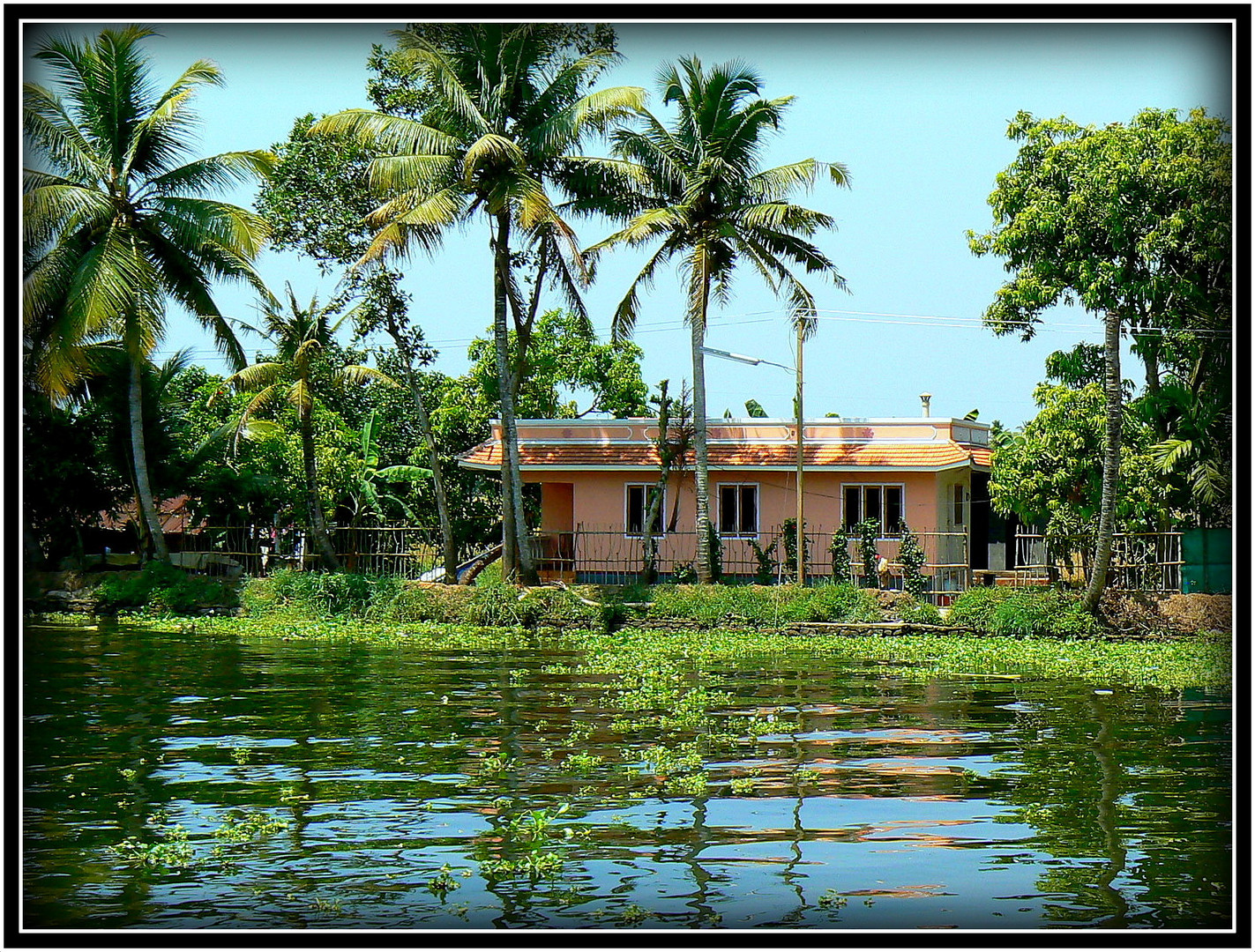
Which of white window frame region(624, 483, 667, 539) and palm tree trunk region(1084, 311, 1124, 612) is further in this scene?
white window frame region(624, 483, 667, 539)

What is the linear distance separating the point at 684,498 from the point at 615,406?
7.40 metres

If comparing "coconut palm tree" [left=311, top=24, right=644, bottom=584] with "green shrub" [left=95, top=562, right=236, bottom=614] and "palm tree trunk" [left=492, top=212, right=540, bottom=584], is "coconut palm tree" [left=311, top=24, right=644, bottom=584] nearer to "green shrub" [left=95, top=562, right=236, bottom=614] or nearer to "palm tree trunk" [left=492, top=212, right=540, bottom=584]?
"palm tree trunk" [left=492, top=212, right=540, bottom=584]

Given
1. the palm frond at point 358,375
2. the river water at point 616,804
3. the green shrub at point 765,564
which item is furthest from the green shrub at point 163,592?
the green shrub at point 765,564

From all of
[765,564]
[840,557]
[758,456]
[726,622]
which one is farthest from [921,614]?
[758,456]

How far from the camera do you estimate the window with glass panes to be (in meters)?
27.8

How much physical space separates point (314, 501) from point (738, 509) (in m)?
8.94

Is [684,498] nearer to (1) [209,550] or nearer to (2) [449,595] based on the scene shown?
(2) [449,595]

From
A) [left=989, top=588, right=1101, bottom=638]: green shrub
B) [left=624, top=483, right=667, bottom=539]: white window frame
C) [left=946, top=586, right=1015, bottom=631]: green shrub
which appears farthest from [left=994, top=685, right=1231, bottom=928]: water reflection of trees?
[left=624, top=483, right=667, bottom=539]: white window frame

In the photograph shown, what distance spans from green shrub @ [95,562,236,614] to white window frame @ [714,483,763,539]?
10092 millimetres

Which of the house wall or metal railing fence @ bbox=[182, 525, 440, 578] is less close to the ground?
the house wall

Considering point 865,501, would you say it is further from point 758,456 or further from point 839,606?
point 839,606

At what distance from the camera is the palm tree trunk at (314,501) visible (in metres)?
26.4

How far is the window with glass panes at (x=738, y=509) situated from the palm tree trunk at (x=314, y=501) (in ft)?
27.0

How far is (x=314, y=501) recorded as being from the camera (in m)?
27.1
